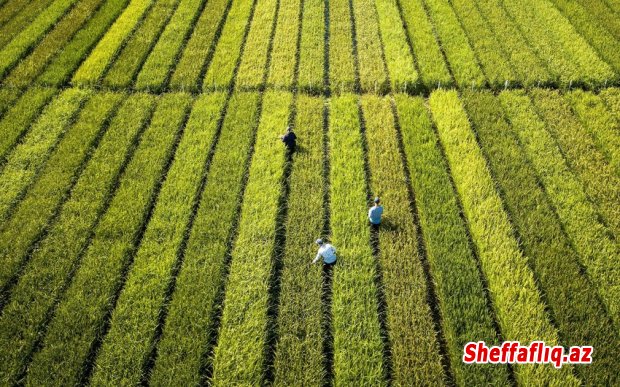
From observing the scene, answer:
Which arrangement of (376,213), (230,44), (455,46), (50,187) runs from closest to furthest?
(376,213) → (50,187) → (455,46) → (230,44)

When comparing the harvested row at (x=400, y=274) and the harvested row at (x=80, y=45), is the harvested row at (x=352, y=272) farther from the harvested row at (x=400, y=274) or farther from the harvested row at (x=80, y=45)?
the harvested row at (x=80, y=45)

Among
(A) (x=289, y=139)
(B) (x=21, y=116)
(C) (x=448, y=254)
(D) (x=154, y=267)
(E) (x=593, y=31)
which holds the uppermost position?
(E) (x=593, y=31)

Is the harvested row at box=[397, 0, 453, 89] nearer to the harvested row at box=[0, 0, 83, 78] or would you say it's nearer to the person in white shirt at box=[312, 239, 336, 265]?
the person in white shirt at box=[312, 239, 336, 265]

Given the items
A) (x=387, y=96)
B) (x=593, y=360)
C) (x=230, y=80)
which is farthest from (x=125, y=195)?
(x=593, y=360)

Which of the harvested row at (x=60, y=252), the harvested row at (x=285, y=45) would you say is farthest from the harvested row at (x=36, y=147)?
the harvested row at (x=285, y=45)

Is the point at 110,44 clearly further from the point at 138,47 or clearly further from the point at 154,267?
the point at 154,267

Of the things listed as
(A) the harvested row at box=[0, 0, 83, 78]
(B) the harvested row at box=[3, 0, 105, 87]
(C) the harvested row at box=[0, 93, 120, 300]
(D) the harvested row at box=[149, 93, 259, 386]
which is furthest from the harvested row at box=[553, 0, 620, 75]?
(A) the harvested row at box=[0, 0, 83, 78]

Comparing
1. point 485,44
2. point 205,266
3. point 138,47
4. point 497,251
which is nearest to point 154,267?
point 205,266

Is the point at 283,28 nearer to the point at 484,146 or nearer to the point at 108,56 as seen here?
the point at 108,56
